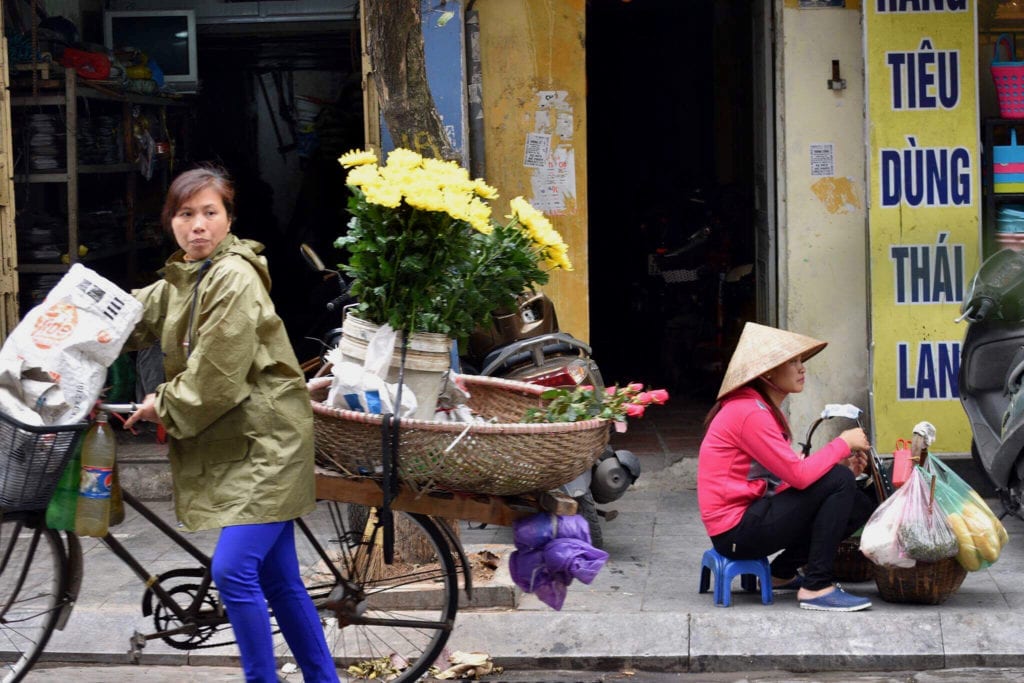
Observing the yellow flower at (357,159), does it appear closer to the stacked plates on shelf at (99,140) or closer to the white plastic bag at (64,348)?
the white plastic bag at (64,348)

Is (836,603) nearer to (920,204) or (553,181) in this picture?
(920,204)

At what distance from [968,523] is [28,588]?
3.46m

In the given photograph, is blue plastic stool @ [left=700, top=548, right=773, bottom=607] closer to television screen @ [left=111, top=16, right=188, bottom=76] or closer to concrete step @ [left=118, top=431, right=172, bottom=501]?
concrete step @ [left=118, top=431, right=172, bottom=501]

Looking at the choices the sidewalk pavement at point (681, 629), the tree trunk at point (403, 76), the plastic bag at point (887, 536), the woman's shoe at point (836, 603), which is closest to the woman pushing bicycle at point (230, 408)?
the sidewalk pavement at point (681, 629)

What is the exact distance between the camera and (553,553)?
171 inches

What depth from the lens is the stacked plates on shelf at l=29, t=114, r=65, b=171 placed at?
8.17 meters

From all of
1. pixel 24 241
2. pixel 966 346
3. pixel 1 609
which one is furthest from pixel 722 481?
pixel 24 241

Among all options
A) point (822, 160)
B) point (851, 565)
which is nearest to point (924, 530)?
Result: point (851, 565)

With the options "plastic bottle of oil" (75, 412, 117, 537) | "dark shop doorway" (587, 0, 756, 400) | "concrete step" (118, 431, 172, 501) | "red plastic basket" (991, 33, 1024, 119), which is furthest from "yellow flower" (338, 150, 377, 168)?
"dark shop doorway" (587, 0, 756, 400)

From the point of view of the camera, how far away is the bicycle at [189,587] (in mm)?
4418

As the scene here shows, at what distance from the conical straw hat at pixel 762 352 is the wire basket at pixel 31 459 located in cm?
248

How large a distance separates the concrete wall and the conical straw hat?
87.5 inches

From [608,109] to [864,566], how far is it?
26.9 ft

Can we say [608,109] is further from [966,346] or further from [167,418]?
[167,418]
